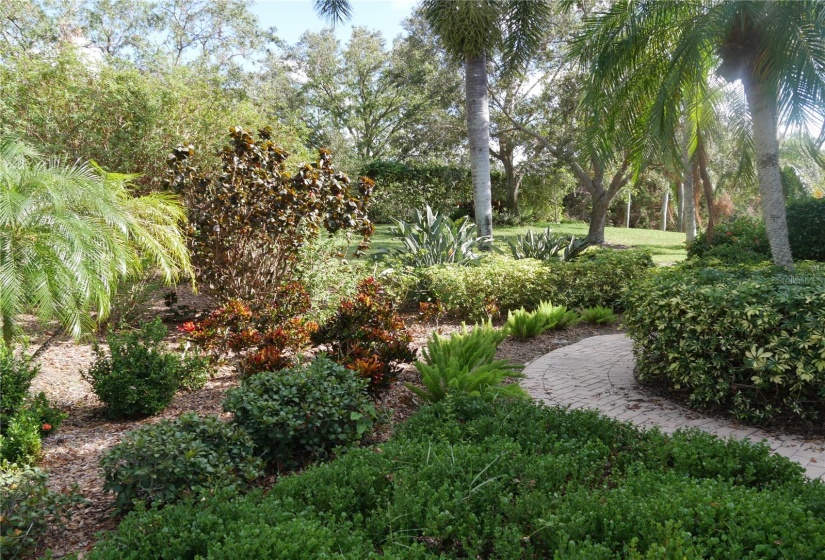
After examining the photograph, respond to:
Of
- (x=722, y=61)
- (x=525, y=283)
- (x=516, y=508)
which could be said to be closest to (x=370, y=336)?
(x=516, y=508)

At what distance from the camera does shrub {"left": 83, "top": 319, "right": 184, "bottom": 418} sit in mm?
Result: 4445

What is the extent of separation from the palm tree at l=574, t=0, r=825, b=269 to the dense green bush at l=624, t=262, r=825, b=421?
7.38 feet

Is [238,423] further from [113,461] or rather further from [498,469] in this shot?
[498,469]

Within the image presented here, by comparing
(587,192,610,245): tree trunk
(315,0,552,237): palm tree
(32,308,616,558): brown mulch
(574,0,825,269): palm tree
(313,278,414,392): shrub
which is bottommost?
(32,308,616,558): brown mulch

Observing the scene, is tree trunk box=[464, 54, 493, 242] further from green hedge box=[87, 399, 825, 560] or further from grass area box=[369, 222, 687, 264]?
green hedge box=[87, 399, 825, 560]

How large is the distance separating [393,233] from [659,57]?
4.93 metres

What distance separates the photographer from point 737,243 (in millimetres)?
10438

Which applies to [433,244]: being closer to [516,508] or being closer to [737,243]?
[737,243]

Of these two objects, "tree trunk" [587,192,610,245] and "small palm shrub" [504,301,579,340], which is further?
"tree trunk" [587,192,610,245]

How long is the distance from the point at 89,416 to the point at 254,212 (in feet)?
9.14

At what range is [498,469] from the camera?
3.04m

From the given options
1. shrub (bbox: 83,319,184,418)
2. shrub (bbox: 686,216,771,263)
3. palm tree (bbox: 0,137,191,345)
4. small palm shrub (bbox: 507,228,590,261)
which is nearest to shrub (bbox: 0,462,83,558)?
shrub (bbox: 83,319,184,418)

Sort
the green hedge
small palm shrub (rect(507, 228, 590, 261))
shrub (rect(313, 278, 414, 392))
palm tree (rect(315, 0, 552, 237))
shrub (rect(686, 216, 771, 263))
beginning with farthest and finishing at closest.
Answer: palm tree (rect(315, 0, 552, 237)) < small palm shrub (rect(507, 228, 590, 261)) < shrub (rect(686, 216, 771, 263)) < shrub (rect(313, 278, 414, 392)) < the green hedge

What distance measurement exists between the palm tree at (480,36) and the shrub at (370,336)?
6927 mm
